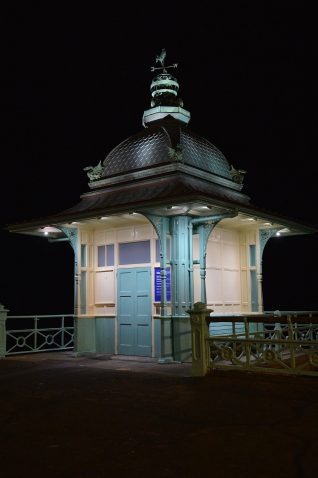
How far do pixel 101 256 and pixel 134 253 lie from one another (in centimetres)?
128

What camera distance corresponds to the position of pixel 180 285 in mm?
12727

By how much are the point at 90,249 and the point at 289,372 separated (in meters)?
7.34

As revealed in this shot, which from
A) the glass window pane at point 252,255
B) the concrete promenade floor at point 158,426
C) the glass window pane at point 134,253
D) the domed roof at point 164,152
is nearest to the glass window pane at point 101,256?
the glass window pane at point 134,253

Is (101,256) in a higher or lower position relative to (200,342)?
higher

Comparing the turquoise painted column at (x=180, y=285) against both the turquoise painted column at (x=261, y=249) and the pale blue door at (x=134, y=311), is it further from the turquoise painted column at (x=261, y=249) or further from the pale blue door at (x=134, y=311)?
the turquoise painted column at (x=261, y=249)

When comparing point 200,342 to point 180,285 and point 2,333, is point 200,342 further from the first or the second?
point 2,333

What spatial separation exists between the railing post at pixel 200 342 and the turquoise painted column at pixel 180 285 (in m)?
2.18

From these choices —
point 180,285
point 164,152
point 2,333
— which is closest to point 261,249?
point 180,285

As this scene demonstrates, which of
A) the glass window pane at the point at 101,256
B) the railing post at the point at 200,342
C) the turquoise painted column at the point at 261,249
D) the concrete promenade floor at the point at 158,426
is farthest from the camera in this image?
the turquoise painted column at the point at 261,249

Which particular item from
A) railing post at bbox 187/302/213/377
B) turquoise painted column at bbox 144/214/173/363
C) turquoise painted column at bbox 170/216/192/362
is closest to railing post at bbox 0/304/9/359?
turquoise painted column at bbox 144/214/173/363

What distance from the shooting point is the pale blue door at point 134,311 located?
13.6m

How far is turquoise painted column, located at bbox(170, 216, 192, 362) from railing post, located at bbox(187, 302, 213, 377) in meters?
2.18

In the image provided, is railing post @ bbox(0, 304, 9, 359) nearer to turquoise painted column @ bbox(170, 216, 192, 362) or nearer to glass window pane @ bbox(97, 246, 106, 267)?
glass window pane @ bbox(97, 246, 106, 267)

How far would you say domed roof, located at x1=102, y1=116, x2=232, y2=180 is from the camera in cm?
1466
